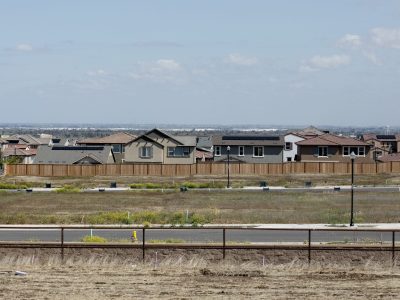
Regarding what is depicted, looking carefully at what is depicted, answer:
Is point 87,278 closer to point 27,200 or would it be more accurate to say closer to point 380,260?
point 380,260

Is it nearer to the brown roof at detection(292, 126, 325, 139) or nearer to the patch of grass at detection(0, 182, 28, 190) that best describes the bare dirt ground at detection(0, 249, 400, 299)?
the patch of grass at detection(0, 182, 28, 190)

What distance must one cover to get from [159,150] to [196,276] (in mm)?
75357

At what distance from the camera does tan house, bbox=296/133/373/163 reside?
10300 centimetres

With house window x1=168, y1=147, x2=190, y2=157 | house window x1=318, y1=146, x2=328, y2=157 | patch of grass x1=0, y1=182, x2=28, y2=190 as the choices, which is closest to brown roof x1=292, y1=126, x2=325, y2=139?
house window x1=318, y1=146, x2=328, y2=157

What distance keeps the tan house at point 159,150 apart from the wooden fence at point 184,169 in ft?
13.8

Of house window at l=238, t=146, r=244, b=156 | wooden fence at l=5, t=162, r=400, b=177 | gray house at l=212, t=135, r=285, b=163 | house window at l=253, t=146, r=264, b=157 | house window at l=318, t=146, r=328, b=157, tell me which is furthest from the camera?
house window at l=253, t=146, r=264, b=157

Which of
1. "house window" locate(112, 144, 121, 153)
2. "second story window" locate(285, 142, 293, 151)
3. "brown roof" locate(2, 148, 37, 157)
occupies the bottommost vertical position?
"brown roof" locate(2, 148, 37, 157)

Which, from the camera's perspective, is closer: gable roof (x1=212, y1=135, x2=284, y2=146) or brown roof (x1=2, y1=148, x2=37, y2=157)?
gable roof (x1=212, y1=135, x2=284, y2=146)

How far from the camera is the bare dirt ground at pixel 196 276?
887 inches

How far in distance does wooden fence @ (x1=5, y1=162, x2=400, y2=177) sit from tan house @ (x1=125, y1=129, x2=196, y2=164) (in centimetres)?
419

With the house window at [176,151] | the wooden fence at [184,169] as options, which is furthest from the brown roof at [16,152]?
the house window at [176,151]

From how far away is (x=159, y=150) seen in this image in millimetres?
100562

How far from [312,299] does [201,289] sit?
319 cm

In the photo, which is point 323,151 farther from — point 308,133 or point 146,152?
point 308,133
